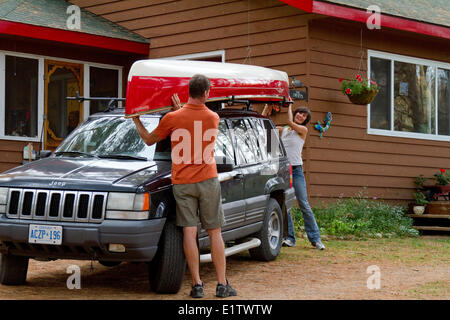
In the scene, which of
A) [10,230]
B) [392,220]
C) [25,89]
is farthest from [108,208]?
→ [25,89]

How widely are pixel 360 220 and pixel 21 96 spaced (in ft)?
A: 23.0

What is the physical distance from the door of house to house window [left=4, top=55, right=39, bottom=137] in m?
0.28

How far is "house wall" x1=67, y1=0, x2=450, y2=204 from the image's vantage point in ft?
38.8

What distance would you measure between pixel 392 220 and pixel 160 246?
7005mm

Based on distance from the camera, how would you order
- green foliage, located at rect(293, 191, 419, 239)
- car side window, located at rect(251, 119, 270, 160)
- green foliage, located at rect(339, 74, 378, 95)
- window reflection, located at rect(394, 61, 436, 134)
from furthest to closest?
window reflection, located at rect(394, 61, 436, 134) < green foliage, located at rect(339, 74, 378, 95) < green foliage, located at rect(293, 191, 419, 239) < car side window, located at rect(251, 119, 270, 160)

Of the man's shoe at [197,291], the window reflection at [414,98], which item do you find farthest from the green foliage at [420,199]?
the man's shoe at [197,291]

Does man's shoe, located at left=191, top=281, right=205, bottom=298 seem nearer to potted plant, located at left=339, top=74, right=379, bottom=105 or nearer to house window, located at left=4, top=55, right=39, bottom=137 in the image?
potted plant, located at left=339, top=74, right=379, bottom=105

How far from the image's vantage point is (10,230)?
5867 mm

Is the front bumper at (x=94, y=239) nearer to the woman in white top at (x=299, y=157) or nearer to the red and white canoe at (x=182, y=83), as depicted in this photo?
the red and white canoe at (x=182, y=83)

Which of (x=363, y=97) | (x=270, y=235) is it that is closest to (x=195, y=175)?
(x=270, y=235)

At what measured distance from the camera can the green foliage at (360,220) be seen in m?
11.1

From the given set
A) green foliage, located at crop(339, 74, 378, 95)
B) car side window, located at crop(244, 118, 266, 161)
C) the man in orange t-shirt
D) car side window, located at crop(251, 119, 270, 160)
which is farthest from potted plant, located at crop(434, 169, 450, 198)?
the man in orange t-shirt

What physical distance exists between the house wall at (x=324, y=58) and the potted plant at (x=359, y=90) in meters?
0.41
